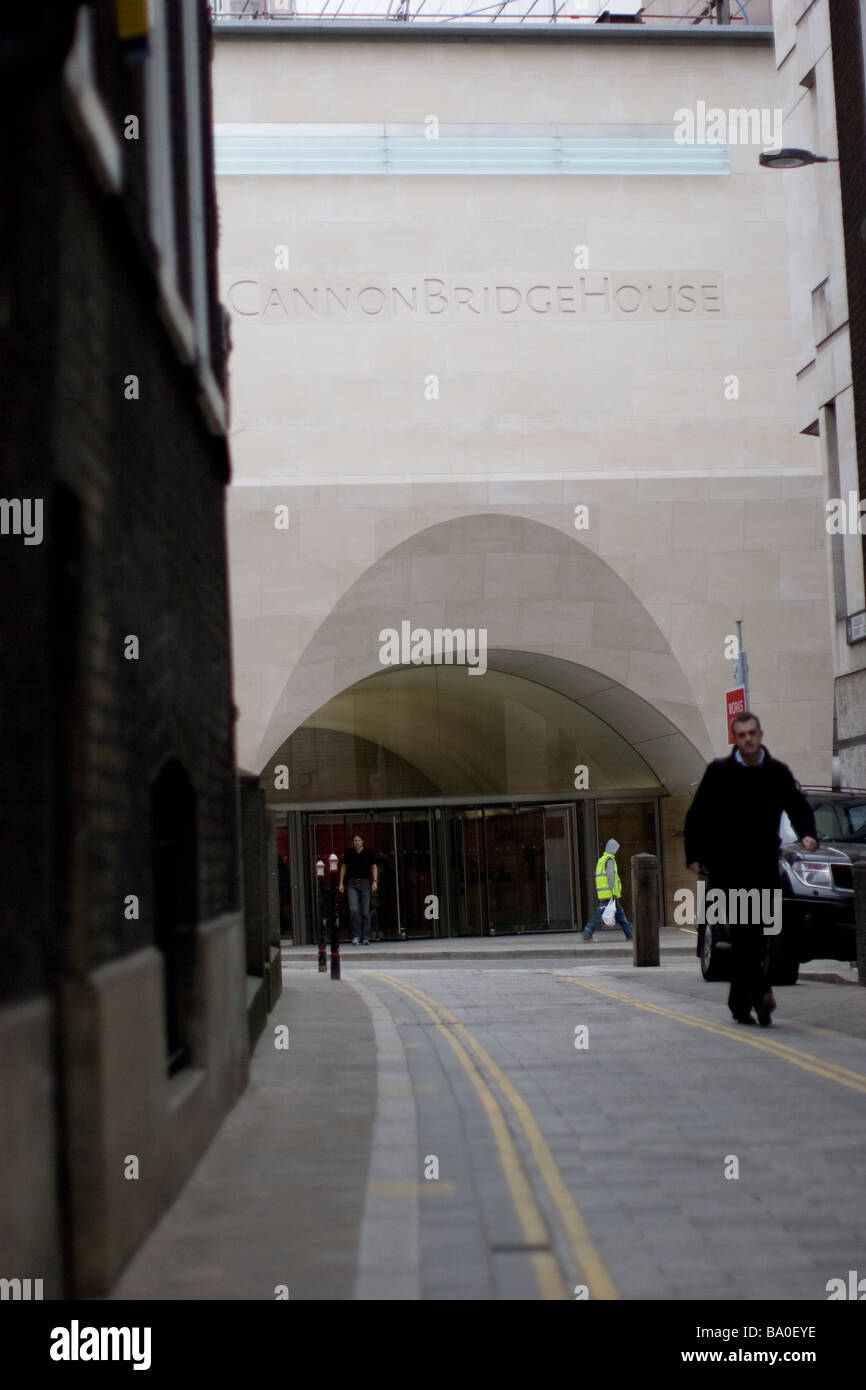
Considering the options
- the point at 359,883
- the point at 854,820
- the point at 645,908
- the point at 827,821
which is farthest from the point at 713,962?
the point at 359,883

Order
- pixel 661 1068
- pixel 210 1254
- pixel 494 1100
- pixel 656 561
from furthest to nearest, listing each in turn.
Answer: pixel 656 561
pixel 661 1068
pixel 494 1100
pixel 210 1254

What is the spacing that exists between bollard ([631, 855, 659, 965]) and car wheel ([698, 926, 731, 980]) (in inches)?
114

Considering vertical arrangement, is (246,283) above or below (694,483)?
above

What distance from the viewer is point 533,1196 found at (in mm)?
6285

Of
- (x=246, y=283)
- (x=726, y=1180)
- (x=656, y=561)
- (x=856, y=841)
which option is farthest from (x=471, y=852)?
(x=726, y=1180)

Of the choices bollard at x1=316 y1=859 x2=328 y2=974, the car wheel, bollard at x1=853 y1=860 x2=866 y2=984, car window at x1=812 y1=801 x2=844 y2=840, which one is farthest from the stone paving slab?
bollard at x1=316 y1=859 x2=328 y2=974

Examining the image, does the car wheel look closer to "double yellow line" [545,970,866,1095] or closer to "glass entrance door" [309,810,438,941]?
"double yellow line" [545,970,866,1095]

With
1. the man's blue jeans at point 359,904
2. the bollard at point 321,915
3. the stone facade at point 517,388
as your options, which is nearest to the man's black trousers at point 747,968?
the bollard at point 321,915

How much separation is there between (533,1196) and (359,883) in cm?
2152

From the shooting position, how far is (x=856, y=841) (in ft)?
50.1

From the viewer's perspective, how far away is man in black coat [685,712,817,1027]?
10820 millimetres

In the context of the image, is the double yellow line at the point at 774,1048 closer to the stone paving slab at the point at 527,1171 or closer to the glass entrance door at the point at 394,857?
the stone paving slab at the point at 527,1171
